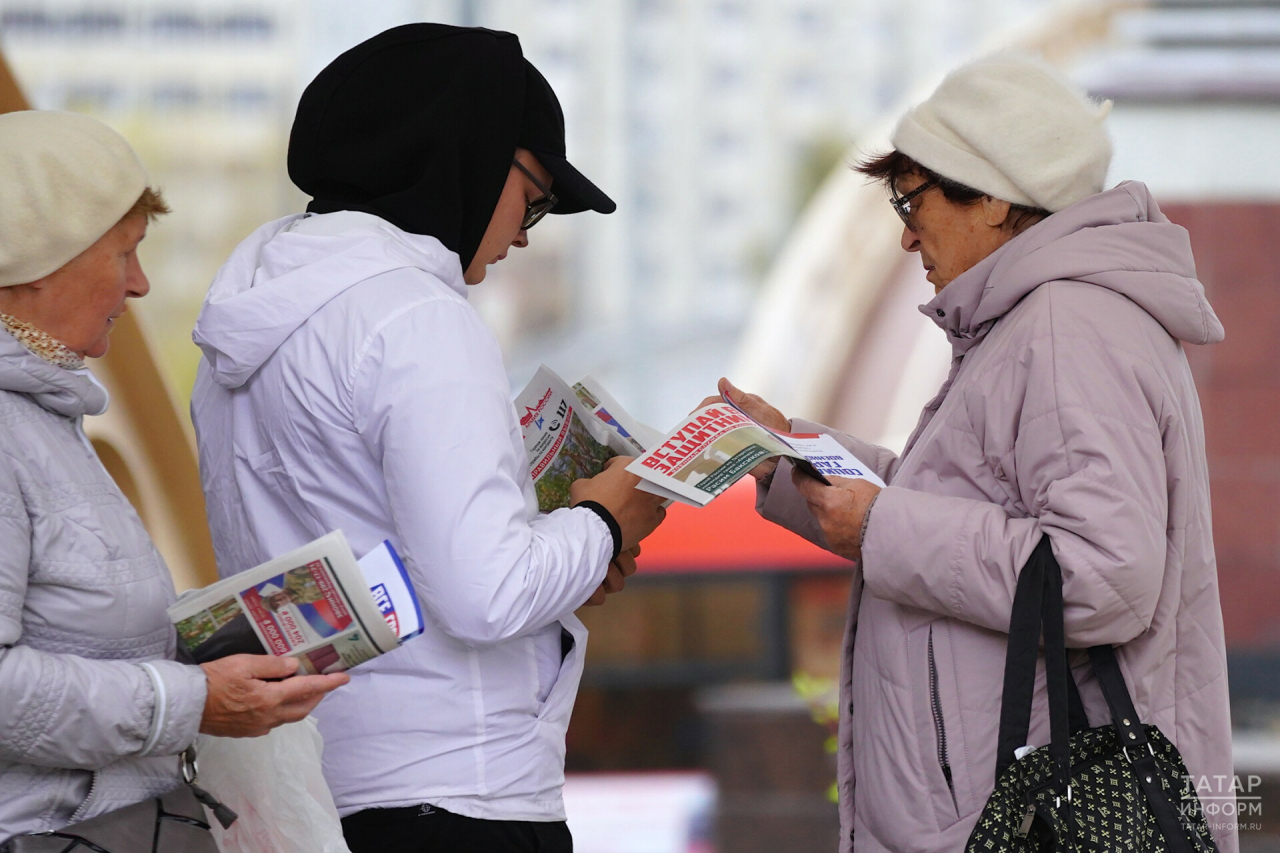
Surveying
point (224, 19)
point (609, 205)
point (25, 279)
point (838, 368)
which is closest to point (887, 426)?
point (838, 368)

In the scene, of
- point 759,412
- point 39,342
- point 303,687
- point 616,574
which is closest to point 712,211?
point 759,412

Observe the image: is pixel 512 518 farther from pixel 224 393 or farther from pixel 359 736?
pixel 224 393

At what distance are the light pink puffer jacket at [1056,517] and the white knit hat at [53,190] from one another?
3.55 feet

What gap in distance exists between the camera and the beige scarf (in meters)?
1.48

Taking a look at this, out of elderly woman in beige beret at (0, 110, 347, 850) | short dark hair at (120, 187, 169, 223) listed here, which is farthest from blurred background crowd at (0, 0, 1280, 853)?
elderly woman in beige beret at (0, 110, 347, 850)

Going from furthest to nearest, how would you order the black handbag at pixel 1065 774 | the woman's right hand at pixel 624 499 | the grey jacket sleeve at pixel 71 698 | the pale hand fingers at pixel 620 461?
the pale hand fingers at pixel 620 461, the woman's right hand at pixel 624 499, the black handbag at pixel 1065 774, the grey jacket sleeve at pixel 71 698

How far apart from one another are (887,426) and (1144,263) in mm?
3798

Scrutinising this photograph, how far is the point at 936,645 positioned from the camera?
1702 millimetres

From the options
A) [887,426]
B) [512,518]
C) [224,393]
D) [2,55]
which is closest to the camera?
[512,518]

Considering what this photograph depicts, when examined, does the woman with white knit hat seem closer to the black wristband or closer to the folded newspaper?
the black wristband

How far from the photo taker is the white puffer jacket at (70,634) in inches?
52.4

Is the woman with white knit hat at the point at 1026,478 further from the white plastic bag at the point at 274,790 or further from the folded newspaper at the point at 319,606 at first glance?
the white plastic bag at the point at 274,790

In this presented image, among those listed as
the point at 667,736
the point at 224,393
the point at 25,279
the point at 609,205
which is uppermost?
the point at 609,205

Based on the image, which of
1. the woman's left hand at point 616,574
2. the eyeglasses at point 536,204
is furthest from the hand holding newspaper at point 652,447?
the eyeglasses at point 536,204
